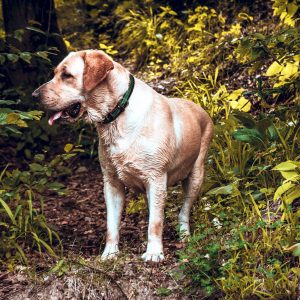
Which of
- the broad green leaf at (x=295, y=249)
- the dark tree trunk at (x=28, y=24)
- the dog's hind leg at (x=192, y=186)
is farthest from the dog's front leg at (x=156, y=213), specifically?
the dark tree trunk at (x=28, y=24)

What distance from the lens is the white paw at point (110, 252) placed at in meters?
4.71

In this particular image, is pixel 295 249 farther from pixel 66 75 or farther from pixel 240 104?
pixel 240 104

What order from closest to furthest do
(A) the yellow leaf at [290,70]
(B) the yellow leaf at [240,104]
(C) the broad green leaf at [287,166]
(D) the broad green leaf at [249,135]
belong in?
(C) the broad green leaf at [287,166] → (D) the broad green leaf at [249,135] → (A) the yellow leaf at [290,70] → (B) the yellow leaf at [240,104]

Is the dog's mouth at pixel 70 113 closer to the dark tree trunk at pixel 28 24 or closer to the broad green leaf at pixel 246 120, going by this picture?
the broad green leaf at pixel 246 120

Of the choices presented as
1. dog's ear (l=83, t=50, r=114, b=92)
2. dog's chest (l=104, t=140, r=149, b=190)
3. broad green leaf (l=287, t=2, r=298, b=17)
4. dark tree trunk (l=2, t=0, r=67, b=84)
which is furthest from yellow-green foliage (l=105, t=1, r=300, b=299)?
dark tree trunk (l=2, t=0, r=67, b=84)

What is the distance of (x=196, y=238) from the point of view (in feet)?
14.2

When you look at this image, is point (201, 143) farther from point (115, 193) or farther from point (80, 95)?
point (80, 95)

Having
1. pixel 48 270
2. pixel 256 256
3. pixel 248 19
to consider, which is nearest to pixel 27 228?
pixel 48 270

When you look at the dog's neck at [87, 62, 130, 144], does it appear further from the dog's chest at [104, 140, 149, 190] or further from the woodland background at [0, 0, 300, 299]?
the woodland background at [0, 0, 300, 299]

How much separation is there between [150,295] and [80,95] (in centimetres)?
143

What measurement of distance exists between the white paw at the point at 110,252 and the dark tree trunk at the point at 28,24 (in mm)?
3388

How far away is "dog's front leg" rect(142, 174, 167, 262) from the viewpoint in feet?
15.1

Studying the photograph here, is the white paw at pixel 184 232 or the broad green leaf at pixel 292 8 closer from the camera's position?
the white paw at pixel 184 232

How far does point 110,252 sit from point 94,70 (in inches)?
53.4
